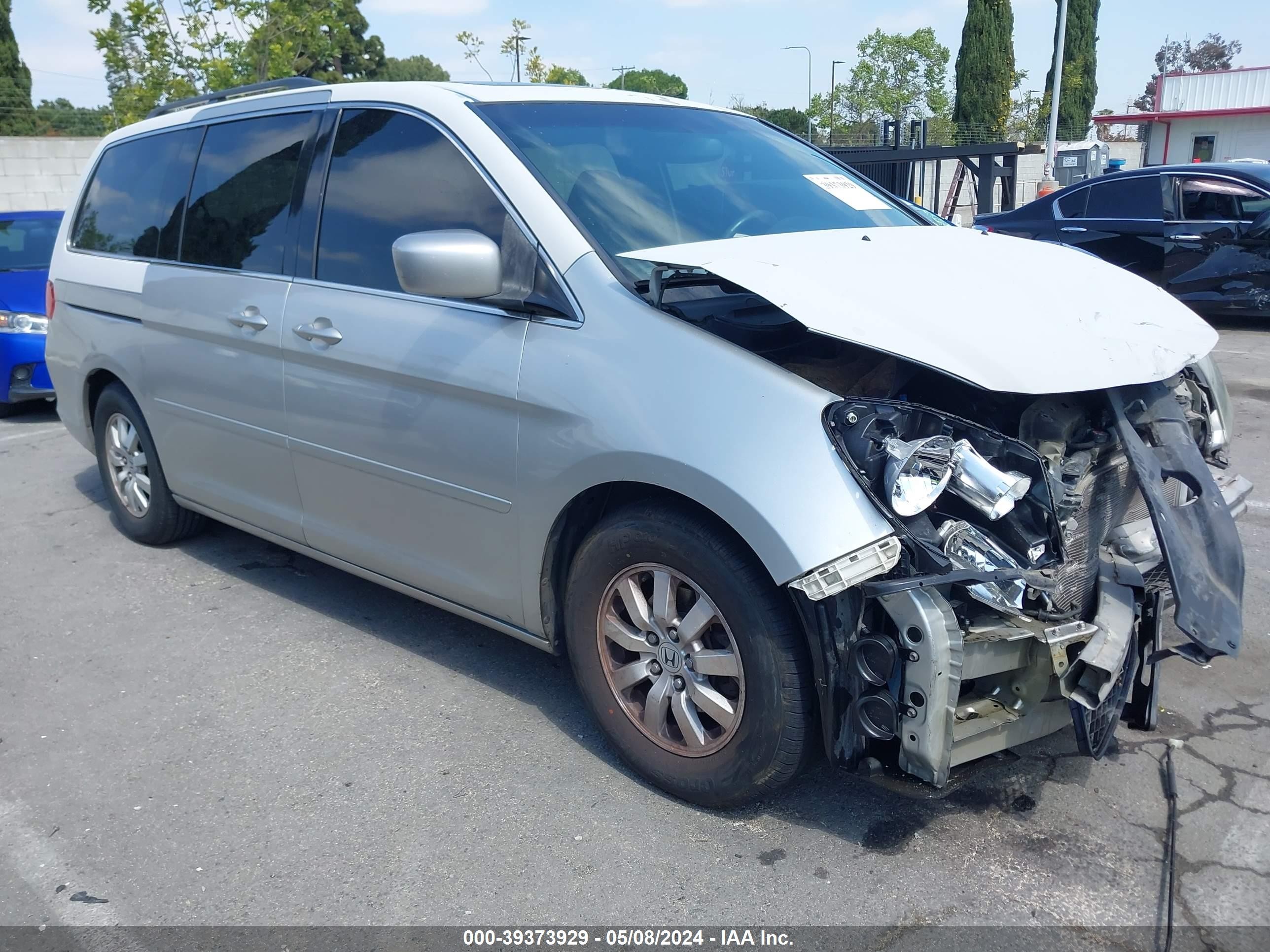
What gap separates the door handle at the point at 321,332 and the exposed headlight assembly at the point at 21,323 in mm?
5721

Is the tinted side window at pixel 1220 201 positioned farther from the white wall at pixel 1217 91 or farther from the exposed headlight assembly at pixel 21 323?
the white wall at pixel 1217 91

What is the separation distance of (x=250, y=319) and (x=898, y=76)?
73325 mm

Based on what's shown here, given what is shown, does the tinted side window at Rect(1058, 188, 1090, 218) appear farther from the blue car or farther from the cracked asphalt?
the blue car

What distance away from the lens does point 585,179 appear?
3305 mm

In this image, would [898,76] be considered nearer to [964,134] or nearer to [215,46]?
[964,134]

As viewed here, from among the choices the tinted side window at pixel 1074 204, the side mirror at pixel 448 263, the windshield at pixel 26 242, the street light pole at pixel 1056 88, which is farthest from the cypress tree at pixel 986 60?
the side mirror at pixel 448 263

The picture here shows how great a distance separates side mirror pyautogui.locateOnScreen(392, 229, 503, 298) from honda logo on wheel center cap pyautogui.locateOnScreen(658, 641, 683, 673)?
1104 mm

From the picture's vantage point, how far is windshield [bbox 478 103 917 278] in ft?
10.6

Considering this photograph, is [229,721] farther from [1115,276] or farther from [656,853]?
[1115,276]

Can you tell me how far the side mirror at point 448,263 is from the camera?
294 centimetres

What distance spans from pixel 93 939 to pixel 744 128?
11.1 ft

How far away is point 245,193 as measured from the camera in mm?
4211

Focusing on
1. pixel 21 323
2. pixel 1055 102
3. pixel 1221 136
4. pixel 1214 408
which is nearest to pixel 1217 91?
pixel 1221 136

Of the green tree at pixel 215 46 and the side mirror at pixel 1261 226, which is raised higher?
the green tree at pixel 215 46
